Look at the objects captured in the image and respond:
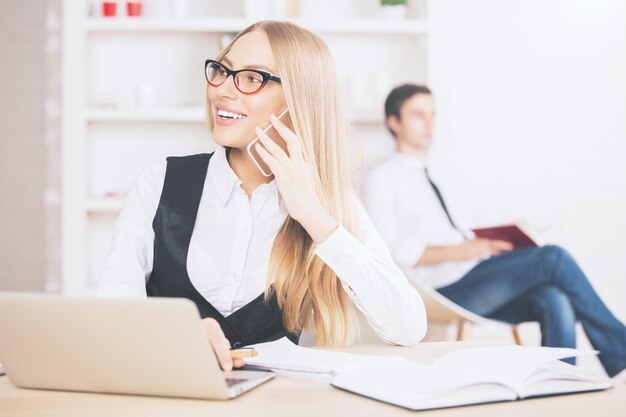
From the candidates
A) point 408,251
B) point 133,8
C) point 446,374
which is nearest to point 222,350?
point 446,374

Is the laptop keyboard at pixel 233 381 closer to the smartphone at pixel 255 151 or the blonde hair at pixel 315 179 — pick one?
the blonde hair at pixel 315 179

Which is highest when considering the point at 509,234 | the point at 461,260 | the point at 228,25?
the point at 228,25

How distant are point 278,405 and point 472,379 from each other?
0.22 metres

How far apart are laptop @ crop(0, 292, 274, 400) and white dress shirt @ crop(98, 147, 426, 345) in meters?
0.45

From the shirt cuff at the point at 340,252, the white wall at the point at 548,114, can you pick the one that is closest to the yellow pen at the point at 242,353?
the shirt cuff at the point at 340,252

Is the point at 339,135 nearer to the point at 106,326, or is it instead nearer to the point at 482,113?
the point at 106,326

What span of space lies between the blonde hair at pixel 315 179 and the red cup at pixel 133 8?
2136 millimetres

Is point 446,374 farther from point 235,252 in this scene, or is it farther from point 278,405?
point 235,252

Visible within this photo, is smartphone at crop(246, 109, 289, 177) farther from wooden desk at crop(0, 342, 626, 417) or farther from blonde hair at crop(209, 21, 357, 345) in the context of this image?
wooden desk at crop(0, 342, 626, 417)

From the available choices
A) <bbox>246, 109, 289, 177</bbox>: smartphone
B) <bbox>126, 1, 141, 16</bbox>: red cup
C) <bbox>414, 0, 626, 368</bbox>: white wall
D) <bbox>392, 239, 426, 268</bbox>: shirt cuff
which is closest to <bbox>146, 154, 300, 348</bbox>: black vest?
<bbox>246, 109, 289, 177</bbox>: smartphone

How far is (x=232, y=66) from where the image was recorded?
1.57 metres

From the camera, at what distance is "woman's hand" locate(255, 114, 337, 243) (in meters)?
1.36

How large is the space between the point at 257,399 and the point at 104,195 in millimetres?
2949

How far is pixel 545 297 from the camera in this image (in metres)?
2.98
